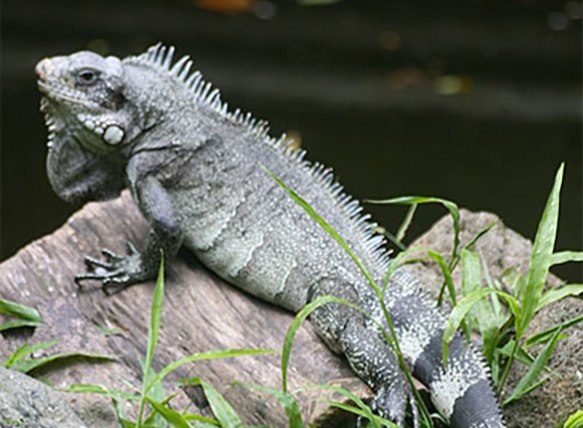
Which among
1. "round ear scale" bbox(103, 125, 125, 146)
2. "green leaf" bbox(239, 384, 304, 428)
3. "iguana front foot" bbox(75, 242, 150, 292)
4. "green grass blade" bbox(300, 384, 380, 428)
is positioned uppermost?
"round ear scale" bbox(103, 125, 125, 146)

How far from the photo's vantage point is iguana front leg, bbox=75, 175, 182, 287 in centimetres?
455

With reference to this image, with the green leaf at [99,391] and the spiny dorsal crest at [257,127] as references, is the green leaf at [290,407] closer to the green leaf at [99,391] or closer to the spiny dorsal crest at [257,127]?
the green leaf at [99,391]

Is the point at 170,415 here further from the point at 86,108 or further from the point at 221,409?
the point at 86,108

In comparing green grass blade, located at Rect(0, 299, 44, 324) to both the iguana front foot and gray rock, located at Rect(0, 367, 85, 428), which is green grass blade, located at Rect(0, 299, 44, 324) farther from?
gray rock, located at Rect(0, 367, 85, 428)

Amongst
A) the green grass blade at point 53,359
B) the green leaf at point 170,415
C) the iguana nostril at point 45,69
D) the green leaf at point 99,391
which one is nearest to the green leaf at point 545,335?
the green leaf at point 170,415

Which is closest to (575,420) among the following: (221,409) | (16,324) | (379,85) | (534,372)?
(534,372)

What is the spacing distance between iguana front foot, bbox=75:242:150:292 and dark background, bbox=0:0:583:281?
2612 millimetres

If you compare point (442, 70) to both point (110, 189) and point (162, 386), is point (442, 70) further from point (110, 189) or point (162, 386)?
point (162, 386)

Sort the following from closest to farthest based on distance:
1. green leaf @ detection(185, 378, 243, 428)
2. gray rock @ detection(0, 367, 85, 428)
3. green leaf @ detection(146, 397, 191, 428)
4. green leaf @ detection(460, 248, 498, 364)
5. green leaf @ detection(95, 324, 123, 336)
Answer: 1. gray rock @ detection(0, 367, 85, 428)
2. green leaf @ detection(146, 397, 191, 428)
3. green leaf @ detection(185, 378, 243, 428)
4. green leaf @ detection(460, 248, 498, 364)
5. green leaf @ detection(95, 324, 123, 336)

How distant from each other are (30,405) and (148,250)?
47.0 inches

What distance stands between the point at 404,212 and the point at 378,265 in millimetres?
2751

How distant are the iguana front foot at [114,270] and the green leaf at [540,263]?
152 centimetres

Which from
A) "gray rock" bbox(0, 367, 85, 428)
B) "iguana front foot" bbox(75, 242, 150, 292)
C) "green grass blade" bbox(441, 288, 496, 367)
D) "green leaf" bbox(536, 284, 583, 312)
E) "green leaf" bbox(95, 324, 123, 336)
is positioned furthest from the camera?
"iguana front foot" bbox(75, 242, 150, 292)

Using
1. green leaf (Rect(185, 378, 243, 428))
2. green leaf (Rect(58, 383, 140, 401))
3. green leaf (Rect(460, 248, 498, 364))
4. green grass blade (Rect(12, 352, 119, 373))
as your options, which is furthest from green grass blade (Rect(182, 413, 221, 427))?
green leaf (Rect(460, 248, 498, 364))
